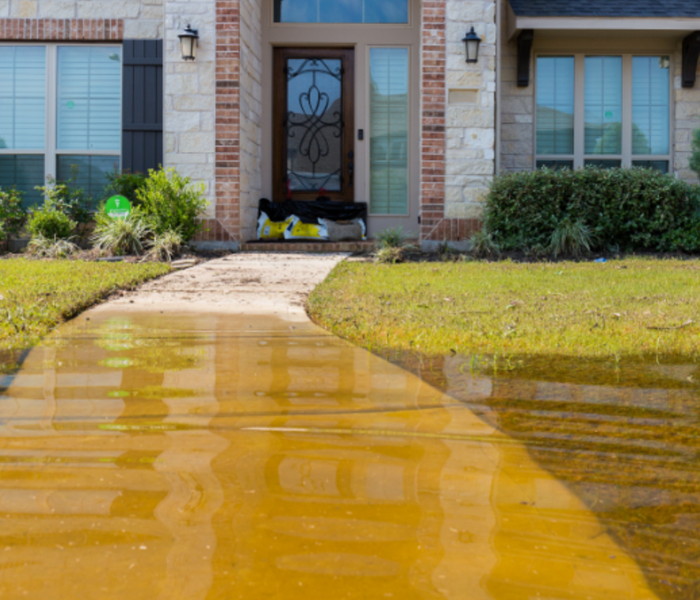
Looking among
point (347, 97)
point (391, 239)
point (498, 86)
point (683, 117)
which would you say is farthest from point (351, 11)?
point (683, 117)

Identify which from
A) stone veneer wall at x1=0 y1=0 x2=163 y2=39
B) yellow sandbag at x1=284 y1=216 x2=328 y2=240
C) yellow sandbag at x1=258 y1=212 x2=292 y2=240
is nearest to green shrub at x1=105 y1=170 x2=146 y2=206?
yellow sandbag at x1=258 y1=212 x2=292 y2=240

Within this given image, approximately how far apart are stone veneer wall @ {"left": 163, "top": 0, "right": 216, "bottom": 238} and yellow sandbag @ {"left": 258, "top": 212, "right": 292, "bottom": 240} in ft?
3.45

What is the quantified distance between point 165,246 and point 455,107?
3.65 metres

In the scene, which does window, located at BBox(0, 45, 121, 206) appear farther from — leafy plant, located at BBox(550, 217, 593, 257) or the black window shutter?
leafy plant, located at BBox(550, 217, 593, 257)

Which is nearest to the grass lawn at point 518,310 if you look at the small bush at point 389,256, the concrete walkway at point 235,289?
the concrete walkway at point 235,289

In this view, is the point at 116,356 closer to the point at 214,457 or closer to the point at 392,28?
the point at 214,457

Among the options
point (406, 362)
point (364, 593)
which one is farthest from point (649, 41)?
point (364, 593)

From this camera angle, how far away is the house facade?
8.19 m

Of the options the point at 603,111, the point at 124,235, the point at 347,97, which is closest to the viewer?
the point at 124,235

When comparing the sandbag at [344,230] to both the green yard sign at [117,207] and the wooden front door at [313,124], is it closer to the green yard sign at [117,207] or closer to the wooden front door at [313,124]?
the wooden front door at [313,124]

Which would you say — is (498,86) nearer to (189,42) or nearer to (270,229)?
(270,229)

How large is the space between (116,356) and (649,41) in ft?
29.6

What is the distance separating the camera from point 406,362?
2762 mm

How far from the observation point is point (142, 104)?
8547mm
